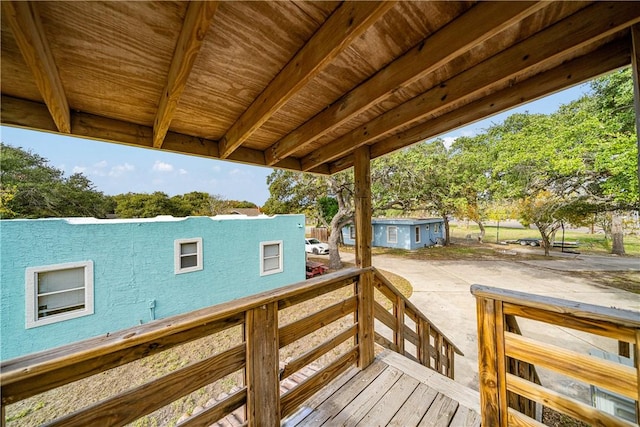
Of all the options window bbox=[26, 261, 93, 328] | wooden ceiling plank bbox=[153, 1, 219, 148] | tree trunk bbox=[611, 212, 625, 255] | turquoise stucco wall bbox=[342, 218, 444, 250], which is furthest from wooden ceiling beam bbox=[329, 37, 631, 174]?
tree trunk bbox=[611, 212, 625, 255]

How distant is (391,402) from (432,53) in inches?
89.7

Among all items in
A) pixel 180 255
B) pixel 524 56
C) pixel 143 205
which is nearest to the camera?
pixel 524 56

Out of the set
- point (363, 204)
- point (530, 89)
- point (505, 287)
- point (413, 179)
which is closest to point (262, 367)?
point (363, 204)

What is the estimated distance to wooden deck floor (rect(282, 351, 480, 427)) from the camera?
62.9 inches

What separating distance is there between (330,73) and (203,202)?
71.1 feet

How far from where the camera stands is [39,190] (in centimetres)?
1242

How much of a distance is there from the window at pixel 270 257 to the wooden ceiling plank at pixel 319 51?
5275mm

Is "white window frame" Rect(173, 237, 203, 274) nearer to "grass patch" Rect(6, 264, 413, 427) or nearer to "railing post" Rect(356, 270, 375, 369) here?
"grass patch" Rect(6, 264, 413, 427)

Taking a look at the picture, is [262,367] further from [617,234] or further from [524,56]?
[617,234]

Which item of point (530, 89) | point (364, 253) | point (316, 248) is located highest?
point (530, 89)

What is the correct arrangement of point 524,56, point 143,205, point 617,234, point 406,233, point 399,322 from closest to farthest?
point 524,56, point 399,322, point 617,234, point 406,233, point 143,205

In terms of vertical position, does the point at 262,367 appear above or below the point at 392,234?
above

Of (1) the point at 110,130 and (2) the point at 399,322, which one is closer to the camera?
(1) the point at 110,130

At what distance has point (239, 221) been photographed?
5930mm
